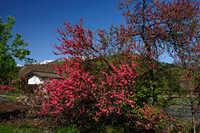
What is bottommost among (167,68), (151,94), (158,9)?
(151,94)

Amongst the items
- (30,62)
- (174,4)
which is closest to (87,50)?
(174,4)

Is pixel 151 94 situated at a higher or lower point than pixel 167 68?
lower

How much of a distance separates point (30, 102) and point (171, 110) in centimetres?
658

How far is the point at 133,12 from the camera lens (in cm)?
895

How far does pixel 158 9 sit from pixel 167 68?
325cm

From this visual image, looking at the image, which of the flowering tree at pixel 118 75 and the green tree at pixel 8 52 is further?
the green tree at pixel 8 52

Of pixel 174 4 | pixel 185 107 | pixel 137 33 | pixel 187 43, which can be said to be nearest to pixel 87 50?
pixel 137 33

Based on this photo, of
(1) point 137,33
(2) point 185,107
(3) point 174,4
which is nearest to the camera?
(2) point 185,107

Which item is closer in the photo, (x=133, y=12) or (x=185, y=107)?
(x=185, y=107)

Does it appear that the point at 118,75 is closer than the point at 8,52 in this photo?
Yes

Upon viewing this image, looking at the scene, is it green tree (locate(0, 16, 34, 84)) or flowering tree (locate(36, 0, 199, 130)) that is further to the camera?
green tree (locate(0, 16, 34, 84))

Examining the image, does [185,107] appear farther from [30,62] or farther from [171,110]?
[30,62]

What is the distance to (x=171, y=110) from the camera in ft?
20.3

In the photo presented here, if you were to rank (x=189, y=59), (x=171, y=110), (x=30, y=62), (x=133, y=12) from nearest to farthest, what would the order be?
1. (x=189, y=59)
2. (x=171, y=110)
3. (x=133, y=12)
4. (x=30, y=62)
